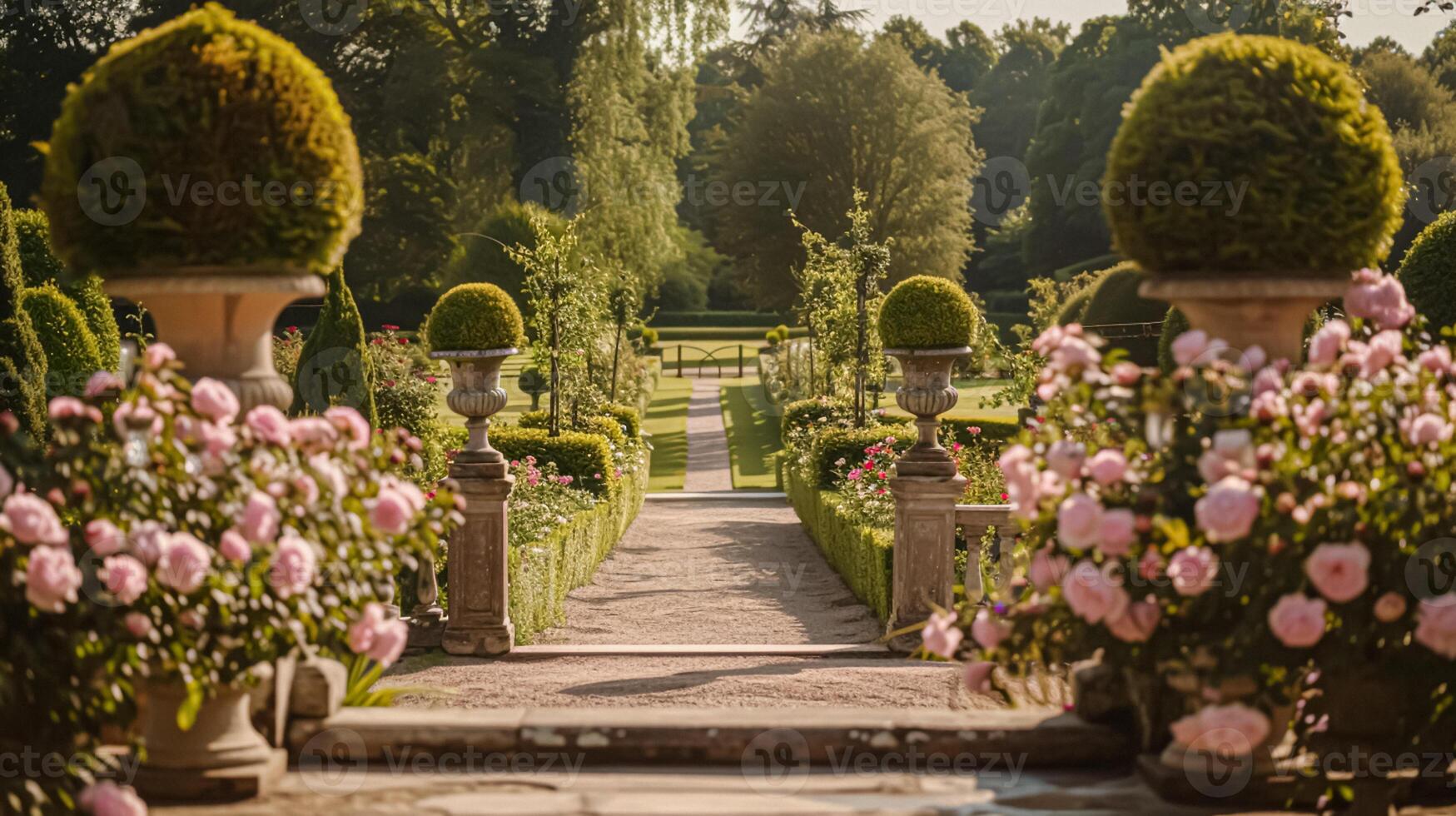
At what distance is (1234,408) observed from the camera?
3.67 meters

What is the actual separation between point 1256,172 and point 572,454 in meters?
10.1

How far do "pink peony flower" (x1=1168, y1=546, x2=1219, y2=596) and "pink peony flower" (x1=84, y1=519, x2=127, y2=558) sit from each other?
2.62m

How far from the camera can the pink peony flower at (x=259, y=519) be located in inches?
132

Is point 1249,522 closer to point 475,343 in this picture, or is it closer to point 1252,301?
point 1252,301

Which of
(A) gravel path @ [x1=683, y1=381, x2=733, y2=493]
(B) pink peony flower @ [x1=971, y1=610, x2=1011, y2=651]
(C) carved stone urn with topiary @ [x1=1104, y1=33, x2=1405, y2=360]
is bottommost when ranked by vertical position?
(A) gravel path @ [x1=683, y1=381, x2=733, y2=493]

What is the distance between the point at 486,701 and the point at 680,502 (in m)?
11.3

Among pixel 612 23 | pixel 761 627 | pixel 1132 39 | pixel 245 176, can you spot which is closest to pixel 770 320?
pixel 1132 39

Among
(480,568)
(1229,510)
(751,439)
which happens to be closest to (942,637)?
(1229,510)

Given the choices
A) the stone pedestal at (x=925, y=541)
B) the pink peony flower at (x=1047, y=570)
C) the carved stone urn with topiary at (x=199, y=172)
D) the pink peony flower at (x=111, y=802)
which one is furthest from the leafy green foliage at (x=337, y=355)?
the pink peony flower at (x=1047, y=570)

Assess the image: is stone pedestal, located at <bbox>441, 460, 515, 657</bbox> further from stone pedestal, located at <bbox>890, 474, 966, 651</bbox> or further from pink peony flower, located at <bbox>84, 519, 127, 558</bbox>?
pink peony flower, located at <bbox>84, 519, 127, 558</bbox>

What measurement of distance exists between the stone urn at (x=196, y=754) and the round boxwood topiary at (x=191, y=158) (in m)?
1.22

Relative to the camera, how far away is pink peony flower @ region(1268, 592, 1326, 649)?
316 centimetres

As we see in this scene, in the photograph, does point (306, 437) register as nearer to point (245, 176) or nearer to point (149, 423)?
point (149, 423)

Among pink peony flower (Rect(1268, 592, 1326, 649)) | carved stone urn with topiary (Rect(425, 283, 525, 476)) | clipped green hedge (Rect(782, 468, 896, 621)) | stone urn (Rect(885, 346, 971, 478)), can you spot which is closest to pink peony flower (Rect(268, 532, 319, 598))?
pink peony flower (Rect(1268, 592, 1326, 649))
